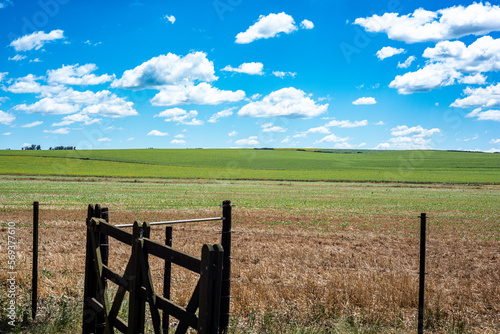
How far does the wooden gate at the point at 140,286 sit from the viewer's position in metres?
3.29

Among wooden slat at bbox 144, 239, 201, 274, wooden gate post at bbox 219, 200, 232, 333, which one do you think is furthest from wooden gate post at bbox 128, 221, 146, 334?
wooden gate post at bbox 219, 200, 232, 333

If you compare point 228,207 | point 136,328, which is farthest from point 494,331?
point 136,328

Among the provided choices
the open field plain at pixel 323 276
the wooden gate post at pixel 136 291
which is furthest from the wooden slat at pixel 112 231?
the open field plain at pixel 323 276

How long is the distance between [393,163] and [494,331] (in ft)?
361

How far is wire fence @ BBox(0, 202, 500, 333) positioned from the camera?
667 centimetres

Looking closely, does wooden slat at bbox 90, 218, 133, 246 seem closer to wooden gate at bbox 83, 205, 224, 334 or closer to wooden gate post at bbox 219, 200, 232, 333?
wooden gate at bbox 83, 205, 224, 334

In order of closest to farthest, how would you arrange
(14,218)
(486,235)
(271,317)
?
1. (271,317)
2. (486,235)
3. (14,218)

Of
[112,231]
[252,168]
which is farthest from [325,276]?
[252,168]

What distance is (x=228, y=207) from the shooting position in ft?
18.9

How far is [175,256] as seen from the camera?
3.69 m

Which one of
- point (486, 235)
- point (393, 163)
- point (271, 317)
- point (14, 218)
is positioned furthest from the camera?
point (393, 163)

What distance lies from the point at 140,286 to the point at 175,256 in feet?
2.67

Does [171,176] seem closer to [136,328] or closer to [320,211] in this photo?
[320,211]

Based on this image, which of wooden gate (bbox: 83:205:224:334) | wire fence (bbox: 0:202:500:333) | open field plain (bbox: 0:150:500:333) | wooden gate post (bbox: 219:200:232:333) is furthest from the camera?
wire fence (bbox: 0:202:500:333)
